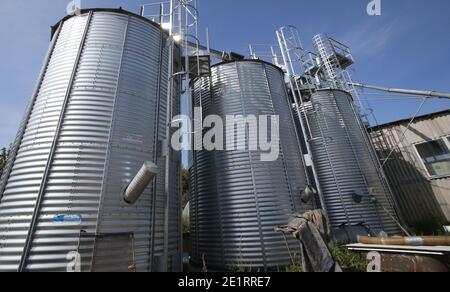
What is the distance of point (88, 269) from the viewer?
5816mm

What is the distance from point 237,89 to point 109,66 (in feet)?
19.3

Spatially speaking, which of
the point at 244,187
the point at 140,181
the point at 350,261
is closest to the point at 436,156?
the point at 350,261

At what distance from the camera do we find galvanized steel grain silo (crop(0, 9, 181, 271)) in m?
5.92

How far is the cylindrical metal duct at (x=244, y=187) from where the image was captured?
8938mm

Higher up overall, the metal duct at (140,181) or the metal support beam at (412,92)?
the metal support beam at (412,92)

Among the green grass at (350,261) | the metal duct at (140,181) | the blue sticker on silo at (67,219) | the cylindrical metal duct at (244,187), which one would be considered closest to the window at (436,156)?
the cylindrical metal duct at (244,187)

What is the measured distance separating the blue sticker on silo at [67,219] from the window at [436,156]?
861 inches

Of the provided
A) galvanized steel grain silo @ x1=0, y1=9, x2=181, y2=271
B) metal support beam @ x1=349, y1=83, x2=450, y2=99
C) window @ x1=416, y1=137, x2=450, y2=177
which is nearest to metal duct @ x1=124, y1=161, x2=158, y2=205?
galvanized steel grain silo @ x1=0, y1=9, x2=181, y2=271

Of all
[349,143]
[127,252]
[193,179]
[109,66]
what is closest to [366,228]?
[349,143]

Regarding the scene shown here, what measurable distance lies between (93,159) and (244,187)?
566cm

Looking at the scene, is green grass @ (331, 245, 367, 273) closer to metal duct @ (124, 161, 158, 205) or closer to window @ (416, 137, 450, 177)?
metal duct @ (124, 161, 158, 205)

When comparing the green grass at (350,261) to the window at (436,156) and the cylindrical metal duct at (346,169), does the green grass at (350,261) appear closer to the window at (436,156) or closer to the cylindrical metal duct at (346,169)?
the cylindrical metal duct at (346,169)

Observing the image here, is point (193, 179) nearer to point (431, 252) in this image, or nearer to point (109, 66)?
point (109, 66)

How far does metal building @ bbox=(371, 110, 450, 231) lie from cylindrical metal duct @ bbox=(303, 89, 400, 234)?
9.88 ft
